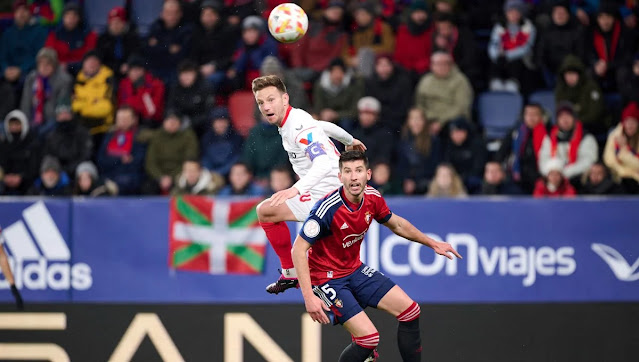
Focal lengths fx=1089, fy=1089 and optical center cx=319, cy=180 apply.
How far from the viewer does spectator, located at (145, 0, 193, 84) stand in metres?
14.9

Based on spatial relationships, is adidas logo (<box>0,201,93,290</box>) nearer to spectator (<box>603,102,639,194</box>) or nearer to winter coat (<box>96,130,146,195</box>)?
winter coat (<box>96,130,146,195</box>)

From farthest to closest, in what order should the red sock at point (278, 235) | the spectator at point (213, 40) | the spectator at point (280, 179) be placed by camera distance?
1. the spectator at point (213, 40)
2. the spectator at point (280, 179)
3. the red sock at point (278, 235)

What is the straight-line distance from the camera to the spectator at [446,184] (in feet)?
41.7

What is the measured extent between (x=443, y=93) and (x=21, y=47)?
6.06m

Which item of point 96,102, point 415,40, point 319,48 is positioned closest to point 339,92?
point 319,48

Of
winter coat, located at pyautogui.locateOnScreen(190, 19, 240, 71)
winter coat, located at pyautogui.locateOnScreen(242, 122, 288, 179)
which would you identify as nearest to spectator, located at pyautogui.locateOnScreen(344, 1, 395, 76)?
winter coat, located at pyautogui.locateOnScreen(190, 19, 240, 71)

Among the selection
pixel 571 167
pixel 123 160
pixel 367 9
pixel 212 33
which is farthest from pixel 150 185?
pixel 571 167

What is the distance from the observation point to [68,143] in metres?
14.1

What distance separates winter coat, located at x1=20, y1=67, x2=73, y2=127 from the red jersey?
700 cm

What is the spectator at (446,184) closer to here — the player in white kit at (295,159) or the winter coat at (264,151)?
the winter coat at (264,151)

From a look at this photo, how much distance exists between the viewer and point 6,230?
452 inches

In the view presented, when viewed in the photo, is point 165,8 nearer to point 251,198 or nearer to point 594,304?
point 251,198

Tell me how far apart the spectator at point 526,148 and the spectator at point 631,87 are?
1.28 m

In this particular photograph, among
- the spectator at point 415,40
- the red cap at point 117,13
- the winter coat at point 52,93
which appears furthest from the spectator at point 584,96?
the winter coat at point 52,93
